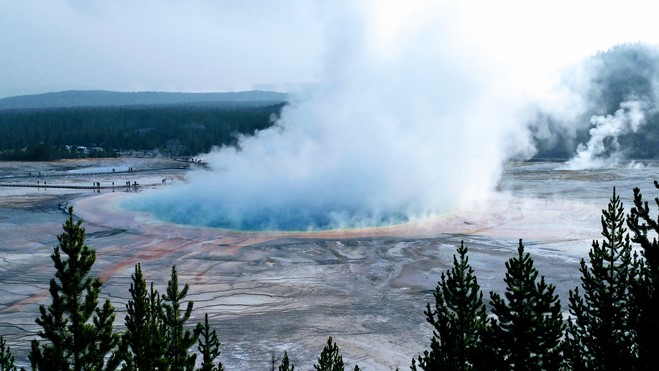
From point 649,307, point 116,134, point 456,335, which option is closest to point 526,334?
point 649,307

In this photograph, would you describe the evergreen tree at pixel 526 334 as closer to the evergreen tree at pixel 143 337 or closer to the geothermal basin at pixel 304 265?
the evergreen tree at pixel 143 337

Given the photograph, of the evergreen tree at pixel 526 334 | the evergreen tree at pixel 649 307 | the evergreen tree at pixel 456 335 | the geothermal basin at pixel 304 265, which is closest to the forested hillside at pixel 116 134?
the geothermal basin at pixel 304 265

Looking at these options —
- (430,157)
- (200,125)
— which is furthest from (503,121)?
(200,125)

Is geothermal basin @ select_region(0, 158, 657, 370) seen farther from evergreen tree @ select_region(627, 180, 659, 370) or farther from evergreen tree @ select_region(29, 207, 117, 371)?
evergreen tree @ select_region(627, 180, 659, 370)

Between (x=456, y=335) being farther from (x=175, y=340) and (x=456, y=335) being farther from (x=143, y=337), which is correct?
(x=143, y=337)

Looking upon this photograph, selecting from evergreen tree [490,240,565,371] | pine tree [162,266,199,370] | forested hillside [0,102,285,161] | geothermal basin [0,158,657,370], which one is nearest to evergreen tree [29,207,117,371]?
pine tree [162,266,199,370]

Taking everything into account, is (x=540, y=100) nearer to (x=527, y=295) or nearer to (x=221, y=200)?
(x=221, y=200)

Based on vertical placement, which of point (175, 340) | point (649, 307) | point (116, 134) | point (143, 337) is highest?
point (116, 134)
